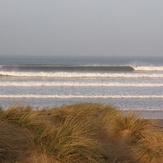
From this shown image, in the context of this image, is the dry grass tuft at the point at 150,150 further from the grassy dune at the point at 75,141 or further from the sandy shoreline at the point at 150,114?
the sandy shoreline at the point at 150,114

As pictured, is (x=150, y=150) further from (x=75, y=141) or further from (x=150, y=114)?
(x=150, y=114)

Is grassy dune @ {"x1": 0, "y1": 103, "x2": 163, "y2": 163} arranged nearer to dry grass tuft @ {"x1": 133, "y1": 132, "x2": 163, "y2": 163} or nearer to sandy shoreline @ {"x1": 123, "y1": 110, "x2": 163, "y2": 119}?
dry grass tuft @ {"x1": 133, "y1": 132, "x2": 163, "y2": 163}

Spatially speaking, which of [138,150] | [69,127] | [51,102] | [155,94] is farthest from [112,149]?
[155,94]

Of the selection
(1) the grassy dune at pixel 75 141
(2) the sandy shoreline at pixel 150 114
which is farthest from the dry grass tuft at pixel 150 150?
(2) the sandy shoreline at pixel 150 114

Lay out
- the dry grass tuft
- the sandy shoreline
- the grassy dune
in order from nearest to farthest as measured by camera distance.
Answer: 1. the grassy dune
2. the dry grass tuft
3. the sandy shoreline

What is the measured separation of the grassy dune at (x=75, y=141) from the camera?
5.75 metres

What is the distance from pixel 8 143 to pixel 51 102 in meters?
10.3

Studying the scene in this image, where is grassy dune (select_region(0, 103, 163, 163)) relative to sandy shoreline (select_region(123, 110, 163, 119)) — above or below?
above

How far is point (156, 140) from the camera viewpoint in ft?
22.5

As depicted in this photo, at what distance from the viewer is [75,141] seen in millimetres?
5988

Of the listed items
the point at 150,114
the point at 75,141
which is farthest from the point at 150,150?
the point at 150,114

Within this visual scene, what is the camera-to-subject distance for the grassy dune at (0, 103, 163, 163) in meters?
5.75

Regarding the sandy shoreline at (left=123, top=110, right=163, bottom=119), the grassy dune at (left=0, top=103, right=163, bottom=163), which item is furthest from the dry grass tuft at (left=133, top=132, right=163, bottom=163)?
the sandy shoreline at (left=123, top=110, right=163, bottom=119)

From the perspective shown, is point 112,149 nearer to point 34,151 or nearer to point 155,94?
point 34,151
